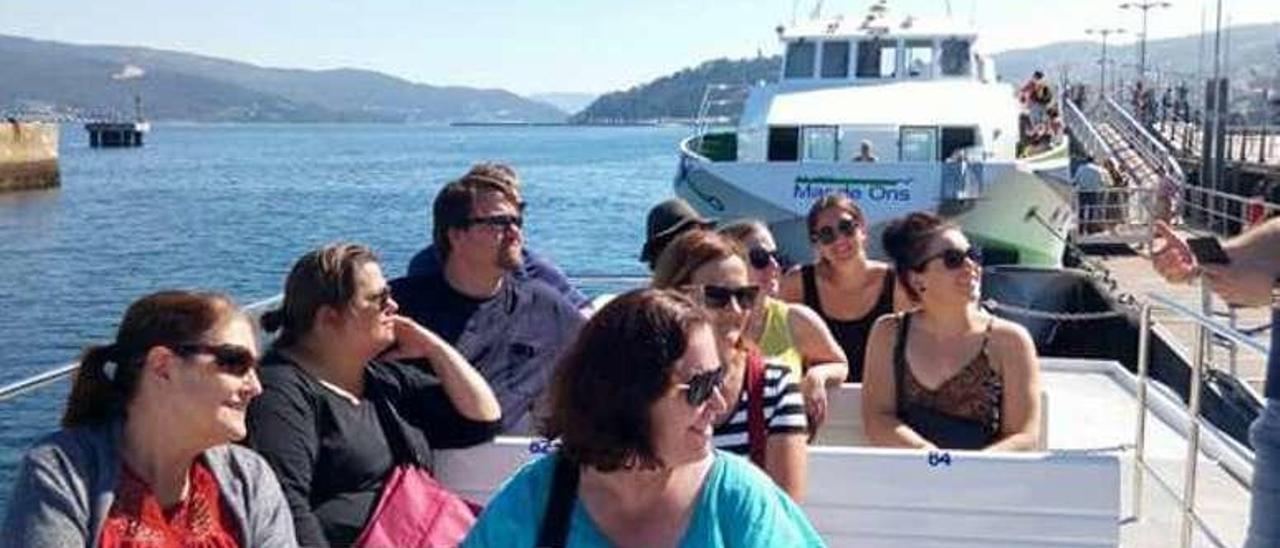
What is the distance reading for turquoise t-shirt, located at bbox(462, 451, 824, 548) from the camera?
225 cm

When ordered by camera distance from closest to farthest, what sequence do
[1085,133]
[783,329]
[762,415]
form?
1. [762,415]
2. [783,329]
3. [1085,133]

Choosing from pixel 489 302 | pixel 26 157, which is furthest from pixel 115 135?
pixel 489 302

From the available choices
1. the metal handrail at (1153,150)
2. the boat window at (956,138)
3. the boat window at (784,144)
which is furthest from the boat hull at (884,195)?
the metal handrail at (1153,150)

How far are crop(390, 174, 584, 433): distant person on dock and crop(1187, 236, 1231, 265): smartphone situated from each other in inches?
78.4

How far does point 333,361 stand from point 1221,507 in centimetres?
368

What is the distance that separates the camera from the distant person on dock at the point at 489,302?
4.39 metres

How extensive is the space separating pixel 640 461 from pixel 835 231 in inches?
132

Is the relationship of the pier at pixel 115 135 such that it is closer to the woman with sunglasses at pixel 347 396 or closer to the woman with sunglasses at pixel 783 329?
the woman with sunglasses at pixel 783 329

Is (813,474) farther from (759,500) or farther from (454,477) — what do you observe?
(759,500)

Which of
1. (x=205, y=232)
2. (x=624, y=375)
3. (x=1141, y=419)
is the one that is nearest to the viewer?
(x=624, y=375)

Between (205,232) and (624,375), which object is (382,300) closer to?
(624,375)

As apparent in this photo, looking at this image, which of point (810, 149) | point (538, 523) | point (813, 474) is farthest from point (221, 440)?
point (810, 149)

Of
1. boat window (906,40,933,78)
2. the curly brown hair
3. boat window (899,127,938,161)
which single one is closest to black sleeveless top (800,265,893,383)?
the curly brown hair

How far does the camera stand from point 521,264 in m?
4.70
